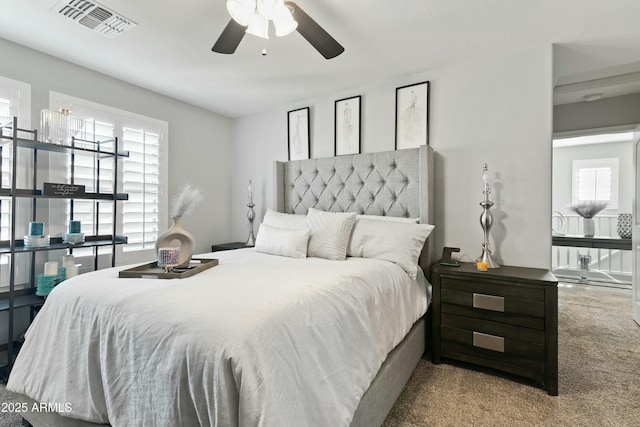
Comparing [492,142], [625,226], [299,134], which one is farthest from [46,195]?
[625,226]

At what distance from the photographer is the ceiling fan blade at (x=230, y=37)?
5.77ft

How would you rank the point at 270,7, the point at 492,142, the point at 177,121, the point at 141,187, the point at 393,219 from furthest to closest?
the point at 177,121 → the point at 141,187 → the point at 393,219 → the point at 492,142 → the point at 270,7

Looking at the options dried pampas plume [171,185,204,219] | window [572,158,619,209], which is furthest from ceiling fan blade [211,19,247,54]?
window [572,158,619,209]

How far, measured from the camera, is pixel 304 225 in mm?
2795

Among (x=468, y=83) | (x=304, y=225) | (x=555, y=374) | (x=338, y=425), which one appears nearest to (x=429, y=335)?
(x=555, y=374)

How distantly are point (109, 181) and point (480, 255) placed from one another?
354cm

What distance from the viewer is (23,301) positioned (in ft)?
7.45

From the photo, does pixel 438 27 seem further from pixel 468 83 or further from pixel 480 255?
pixel 480 255

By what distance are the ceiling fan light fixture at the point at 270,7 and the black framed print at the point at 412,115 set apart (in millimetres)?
1745

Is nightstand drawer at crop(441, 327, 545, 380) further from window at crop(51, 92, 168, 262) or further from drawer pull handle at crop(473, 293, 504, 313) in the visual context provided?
window at crop(51, 92, 168, 262)

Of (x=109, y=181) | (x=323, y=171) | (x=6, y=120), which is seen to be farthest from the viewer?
(x=323, y=171)

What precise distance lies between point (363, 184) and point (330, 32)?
1396mm

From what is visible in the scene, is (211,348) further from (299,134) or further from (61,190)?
(299,134)

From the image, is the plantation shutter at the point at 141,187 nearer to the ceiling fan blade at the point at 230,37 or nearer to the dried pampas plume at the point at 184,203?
the dried pampas plume at the point at 184,203
